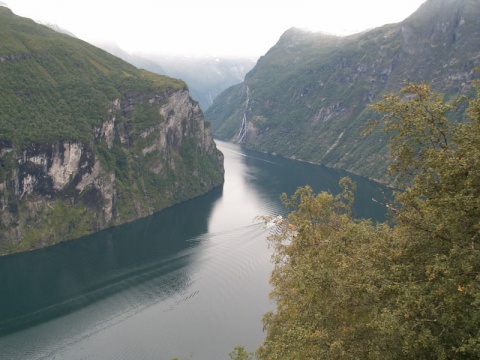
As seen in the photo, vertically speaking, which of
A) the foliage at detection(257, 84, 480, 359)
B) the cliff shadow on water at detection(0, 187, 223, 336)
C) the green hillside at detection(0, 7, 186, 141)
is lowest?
the cliff shadow on water at detection(0, 187, 223, 336)

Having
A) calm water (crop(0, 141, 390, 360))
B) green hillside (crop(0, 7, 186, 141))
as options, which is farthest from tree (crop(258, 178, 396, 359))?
green hillside (crop(0, 7, 186, 141))

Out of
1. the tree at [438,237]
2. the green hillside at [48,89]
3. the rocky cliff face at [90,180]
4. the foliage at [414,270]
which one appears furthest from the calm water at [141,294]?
the tree at [438,237]

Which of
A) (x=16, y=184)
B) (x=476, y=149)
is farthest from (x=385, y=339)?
(x=16, y=184)

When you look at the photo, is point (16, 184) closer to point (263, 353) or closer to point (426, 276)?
point (263, 353)

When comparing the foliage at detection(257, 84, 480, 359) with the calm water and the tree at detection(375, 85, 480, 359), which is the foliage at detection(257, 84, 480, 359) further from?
the calm water

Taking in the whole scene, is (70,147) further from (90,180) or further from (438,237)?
(438,237)

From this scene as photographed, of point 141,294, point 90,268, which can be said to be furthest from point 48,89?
point 141,294
